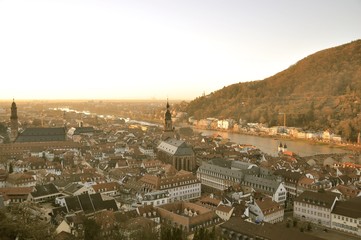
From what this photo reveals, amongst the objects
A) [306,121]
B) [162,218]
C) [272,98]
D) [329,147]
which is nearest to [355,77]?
[272,98]

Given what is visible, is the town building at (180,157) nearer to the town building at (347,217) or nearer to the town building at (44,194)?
the town building at (44,194)

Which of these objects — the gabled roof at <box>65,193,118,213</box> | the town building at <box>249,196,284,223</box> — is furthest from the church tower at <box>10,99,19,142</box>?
the town building at <box>249,196,284,223</box>

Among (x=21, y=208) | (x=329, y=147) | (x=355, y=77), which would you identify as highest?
(x=355, y=77)

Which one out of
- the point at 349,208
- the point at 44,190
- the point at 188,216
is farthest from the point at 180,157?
the point at 349,208

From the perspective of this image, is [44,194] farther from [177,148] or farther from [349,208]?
[349,208]

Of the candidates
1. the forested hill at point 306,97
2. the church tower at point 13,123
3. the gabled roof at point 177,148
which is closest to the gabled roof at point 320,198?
the gabled roof at point 177,148

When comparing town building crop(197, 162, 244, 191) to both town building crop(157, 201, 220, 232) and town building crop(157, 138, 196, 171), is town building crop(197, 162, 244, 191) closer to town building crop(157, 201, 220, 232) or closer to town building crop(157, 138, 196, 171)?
town building crop(157, 138, 196, 171)

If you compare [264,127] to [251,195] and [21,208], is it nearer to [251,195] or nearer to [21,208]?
[251,195]

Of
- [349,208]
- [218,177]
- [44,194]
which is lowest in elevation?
[218,177]
